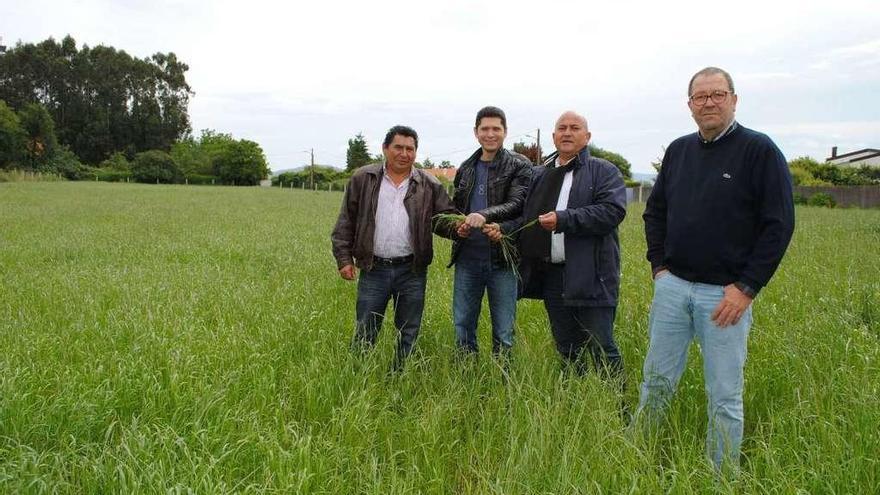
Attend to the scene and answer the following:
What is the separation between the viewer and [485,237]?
14.5ft

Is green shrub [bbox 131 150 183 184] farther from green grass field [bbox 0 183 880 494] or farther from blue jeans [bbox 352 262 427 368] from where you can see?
blue jeans [bbox 352 262 427 368]

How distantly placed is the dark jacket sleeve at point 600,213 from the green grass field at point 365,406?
3.18 feet

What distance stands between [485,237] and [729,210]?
1.85 meters

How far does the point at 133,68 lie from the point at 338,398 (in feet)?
304

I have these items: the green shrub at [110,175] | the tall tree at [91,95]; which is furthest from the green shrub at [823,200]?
the tall tree at [91,95]

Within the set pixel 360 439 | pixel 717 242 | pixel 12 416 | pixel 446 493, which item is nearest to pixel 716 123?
pixel 717 242

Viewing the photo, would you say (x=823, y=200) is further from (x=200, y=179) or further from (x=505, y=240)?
(x=200, y=179)

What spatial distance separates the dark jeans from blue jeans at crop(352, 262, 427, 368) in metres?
1.02

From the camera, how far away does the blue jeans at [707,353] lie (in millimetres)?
2994

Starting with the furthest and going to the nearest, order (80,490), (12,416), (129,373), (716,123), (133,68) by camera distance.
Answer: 1. (133,68)
2. (129,373)
3. (12,416)
4. (716,123)
5. (80,490)

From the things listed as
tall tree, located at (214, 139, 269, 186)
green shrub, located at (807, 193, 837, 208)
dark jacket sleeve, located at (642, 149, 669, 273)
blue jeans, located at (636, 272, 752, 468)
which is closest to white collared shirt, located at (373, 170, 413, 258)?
dark jacket sleeve, located at (642, 149, 669, 273)

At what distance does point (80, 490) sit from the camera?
2.65 meters

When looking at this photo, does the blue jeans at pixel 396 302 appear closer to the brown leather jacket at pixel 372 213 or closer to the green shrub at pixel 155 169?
the brown leather jacket at pixel 372 213

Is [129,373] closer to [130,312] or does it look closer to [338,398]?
[338,398]
